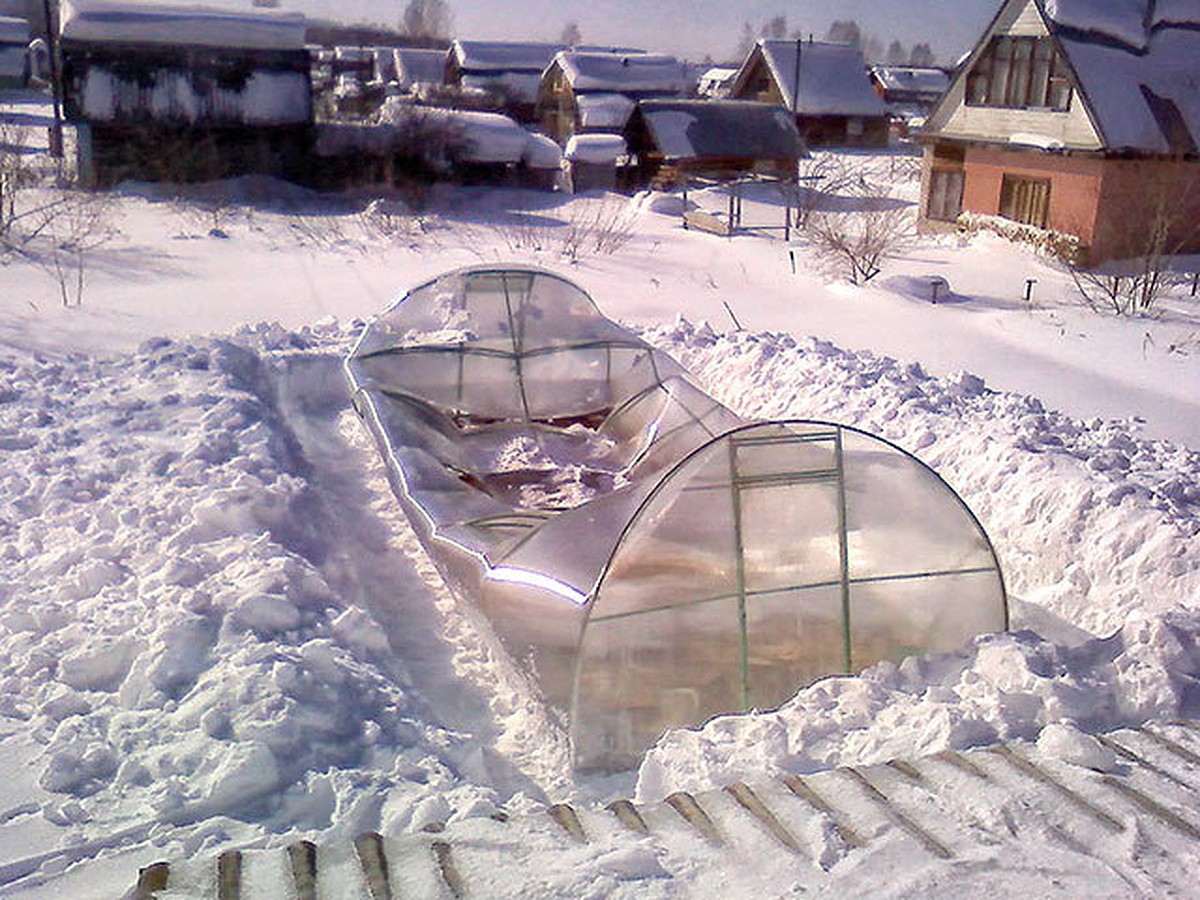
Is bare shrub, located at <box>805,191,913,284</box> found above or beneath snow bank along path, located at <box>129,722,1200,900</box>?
above

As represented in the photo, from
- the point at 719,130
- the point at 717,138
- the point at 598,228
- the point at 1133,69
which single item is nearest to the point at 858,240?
the point at 598,228

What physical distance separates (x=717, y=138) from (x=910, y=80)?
3374 centimetres

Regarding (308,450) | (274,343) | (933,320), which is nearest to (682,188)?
(933,320)

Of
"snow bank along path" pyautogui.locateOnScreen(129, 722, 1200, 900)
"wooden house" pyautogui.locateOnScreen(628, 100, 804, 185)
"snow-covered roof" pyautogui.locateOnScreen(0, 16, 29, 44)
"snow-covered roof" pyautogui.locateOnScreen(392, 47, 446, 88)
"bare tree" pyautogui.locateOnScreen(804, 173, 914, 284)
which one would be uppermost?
"snow-covered roof" pyautogui.locateOnScreen(0, 16, 29, 44)

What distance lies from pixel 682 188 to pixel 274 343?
1744 centimetres

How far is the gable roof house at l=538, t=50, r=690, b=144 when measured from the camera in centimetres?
3403

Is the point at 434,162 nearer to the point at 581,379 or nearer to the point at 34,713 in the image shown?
the point at 581,379

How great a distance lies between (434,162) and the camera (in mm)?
24750

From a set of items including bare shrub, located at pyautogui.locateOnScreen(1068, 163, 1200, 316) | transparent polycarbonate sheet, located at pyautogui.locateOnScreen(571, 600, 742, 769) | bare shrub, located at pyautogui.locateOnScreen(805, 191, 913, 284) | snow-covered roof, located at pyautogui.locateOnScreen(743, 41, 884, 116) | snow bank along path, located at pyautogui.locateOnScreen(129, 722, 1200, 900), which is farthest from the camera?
snow-covered roof, located at pyautogui.locateOnScreen(743, 41, 884, 116)

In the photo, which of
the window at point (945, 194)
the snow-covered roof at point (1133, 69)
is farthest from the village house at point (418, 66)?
the snow-covered roof at point (1133, 69)

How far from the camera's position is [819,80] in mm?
41000

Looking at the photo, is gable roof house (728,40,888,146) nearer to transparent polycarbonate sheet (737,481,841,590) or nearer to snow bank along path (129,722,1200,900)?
transparent polycarbonate sheet (737,481,841,590)

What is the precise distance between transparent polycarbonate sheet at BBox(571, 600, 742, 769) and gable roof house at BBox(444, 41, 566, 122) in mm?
39740

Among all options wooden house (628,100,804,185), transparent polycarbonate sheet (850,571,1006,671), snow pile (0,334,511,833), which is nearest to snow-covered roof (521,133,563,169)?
wooden house (628,100,804,185)
